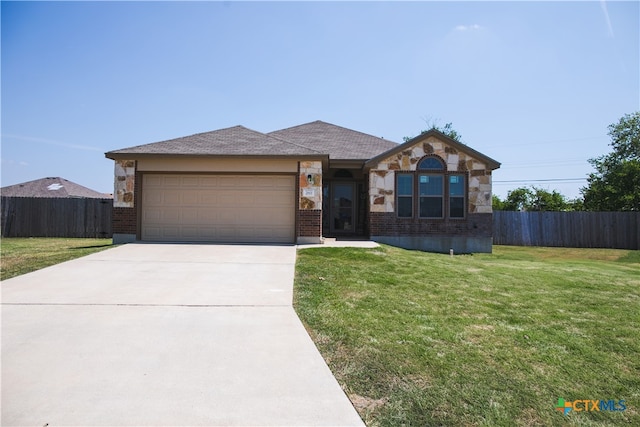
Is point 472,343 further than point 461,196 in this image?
No

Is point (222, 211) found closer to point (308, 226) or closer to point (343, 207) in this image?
point (308, 226)

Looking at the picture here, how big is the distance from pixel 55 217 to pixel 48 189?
8.58 meters

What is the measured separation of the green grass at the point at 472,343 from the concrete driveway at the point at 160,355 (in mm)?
383

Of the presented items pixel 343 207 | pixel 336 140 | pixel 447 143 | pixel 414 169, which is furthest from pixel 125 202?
pixel 447 143

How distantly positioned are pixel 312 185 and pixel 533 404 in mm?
9716

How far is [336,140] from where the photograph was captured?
17.8m

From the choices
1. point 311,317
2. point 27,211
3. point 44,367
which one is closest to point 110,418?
point 44,367

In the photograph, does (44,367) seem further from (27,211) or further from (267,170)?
(27,211)

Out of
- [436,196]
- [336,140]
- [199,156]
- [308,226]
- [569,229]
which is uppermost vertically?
[336,140]

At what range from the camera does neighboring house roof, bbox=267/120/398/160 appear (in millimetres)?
15669

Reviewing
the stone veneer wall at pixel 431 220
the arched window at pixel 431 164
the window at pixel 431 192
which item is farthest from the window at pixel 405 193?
the arched window at pixel 431 164

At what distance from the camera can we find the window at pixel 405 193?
14.2 m

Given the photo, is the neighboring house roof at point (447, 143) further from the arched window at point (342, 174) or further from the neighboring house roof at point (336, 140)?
the arched window at point (342, 174)

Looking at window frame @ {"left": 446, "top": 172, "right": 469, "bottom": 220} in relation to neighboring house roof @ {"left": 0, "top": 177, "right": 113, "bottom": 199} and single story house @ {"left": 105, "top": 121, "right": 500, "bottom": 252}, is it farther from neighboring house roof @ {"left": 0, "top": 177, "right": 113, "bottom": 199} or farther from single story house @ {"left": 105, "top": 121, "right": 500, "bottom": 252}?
neighboring house roof @ {"left": 0, "top": 177, "right": 113, "bottom": 199}
